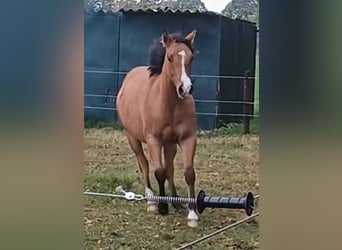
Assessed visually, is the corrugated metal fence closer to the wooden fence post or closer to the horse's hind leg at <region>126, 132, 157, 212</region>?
the wooden fence post

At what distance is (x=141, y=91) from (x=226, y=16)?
42cm

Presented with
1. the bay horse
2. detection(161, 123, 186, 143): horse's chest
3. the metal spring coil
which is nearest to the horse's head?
the bay horse

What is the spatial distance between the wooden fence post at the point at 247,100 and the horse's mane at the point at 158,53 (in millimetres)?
227

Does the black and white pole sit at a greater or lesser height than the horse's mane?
lesser

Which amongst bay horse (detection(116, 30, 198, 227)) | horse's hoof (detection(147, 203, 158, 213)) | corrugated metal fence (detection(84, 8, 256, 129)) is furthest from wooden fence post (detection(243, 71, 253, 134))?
horse's hoof (detection(147, 203, 158, 213))

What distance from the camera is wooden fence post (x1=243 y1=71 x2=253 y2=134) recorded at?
6.47 feet

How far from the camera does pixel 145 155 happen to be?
2.04 meters

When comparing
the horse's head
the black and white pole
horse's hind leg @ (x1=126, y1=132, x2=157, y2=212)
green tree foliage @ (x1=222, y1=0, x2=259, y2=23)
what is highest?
green tree foliage @ (x1=222, y1=0, x2=259, y2=23)

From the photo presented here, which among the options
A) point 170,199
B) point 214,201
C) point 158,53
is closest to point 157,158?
point 170,199

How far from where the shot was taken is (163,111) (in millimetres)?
2031
